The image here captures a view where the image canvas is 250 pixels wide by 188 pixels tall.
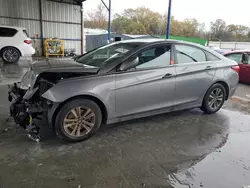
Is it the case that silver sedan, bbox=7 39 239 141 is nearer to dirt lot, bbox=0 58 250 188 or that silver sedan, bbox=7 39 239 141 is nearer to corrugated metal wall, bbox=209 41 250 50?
dirt lot, bbox=0 58 250 188

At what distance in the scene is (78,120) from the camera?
295 centimetres

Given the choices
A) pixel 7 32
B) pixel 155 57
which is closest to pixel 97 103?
pixel 155 57

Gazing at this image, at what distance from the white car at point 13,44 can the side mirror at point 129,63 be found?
8552 mm

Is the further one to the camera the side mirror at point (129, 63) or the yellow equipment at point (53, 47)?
the yellow equipment at point (53, 47)

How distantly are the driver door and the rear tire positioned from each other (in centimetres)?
872

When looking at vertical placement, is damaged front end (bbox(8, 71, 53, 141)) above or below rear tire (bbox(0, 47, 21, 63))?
below

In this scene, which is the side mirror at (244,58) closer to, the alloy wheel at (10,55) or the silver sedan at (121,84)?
the silver sedan at (121,84)

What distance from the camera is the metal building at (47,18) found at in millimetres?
13602

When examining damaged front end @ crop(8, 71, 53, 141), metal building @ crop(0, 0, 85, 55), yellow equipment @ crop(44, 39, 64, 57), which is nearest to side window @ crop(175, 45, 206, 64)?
damaged front end @ crop(8, 71, 53, 141)

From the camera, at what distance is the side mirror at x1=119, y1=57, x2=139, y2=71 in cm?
313

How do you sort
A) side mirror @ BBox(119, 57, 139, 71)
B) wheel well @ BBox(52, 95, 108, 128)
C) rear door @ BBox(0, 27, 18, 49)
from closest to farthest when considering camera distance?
wheel well @ BBox(52, 95, 108, 128), side mirror @ BBox(119, 57, 139, 71), rear door @ BBox(0, 27, 18, 49)

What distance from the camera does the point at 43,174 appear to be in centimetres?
231

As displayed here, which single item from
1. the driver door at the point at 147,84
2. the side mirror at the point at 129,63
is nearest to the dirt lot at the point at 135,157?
the driver door at the point at 147,84

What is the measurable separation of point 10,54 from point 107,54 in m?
8.25
